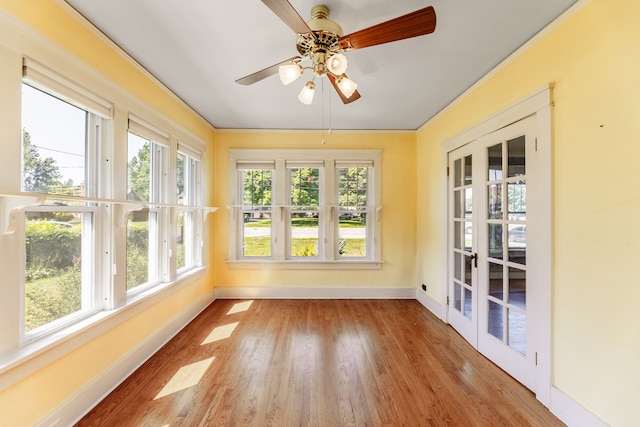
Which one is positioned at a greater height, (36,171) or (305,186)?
(305,186)

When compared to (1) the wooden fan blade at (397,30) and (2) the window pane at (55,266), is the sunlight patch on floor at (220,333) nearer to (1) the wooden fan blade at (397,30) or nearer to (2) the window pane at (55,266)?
(2) the window pane at (55,266)

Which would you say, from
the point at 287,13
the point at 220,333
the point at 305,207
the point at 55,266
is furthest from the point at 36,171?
the point at 305,207

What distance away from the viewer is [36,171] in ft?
5.36

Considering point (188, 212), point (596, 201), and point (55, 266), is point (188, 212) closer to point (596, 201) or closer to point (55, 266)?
point (55, 266)

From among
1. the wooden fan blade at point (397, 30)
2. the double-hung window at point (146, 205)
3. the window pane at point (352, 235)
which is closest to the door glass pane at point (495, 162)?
the wooden fan blade at point (397, 30)

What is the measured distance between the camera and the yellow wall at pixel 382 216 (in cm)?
425

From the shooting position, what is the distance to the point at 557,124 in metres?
1.86

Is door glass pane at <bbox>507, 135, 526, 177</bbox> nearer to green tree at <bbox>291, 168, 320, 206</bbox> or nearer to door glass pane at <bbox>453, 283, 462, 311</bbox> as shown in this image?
door glass pane at <bbox>453, 283, 462, 311</bbox>

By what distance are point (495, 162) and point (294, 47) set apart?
198cm

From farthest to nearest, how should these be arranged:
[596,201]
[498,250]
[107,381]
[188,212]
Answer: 1. [188,212]
2. [498,250]
3. [107,381]
4. [596,201]

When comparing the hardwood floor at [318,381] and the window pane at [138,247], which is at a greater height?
the window pane at [138,247]

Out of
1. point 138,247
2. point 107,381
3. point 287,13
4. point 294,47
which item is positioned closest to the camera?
point 287,13

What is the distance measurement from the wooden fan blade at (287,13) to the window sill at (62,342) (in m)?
2.11

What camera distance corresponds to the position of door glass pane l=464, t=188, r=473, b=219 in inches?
113
